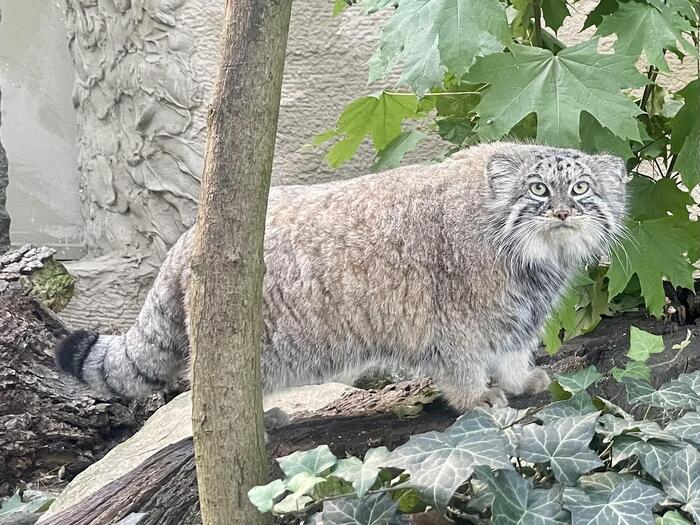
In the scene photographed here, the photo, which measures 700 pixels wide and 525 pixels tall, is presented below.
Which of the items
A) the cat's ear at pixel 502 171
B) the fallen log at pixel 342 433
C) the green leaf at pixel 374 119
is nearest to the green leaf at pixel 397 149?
the green leaf at pixel 374 119

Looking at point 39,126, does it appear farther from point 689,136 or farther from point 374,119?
point 689,136

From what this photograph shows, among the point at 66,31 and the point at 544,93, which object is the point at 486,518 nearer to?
the point at 544,93

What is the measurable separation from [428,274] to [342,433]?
61 centimetres

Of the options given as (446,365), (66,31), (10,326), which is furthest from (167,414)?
(66,31)

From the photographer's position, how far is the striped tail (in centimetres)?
288

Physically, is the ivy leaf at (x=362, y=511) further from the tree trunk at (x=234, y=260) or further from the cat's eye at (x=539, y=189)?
the cat's eye at (x=539, y=189)

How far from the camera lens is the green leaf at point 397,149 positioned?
10.5 feet

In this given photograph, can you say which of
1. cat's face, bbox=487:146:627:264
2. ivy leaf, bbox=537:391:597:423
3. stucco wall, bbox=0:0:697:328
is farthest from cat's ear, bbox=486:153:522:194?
stucco wall, bbox=0:0:697:328

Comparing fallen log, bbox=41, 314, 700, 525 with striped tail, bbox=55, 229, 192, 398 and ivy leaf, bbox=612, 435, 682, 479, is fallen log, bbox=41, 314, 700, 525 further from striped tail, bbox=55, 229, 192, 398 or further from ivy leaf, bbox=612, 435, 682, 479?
ivy leaf, bbox=612, 435, 682, 479

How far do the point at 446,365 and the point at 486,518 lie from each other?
89cm

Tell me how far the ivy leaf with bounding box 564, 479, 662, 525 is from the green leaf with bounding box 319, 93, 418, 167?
1787mm

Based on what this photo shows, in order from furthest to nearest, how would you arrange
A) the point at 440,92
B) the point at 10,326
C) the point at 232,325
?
the point at 10,326
the point at 440,92
the point at 232,325

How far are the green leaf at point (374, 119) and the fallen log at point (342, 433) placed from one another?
98 cm

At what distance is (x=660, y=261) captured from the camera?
113 inches
